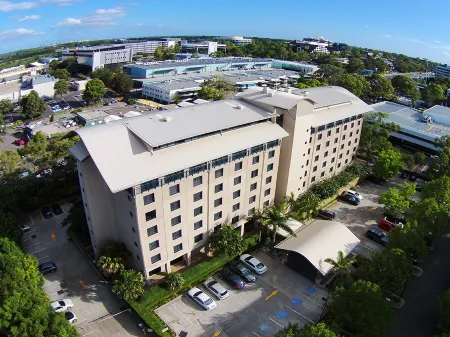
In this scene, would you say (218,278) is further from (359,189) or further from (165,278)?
(359,189)

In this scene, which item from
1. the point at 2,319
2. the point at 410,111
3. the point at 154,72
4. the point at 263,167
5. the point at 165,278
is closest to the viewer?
the point at 2,319

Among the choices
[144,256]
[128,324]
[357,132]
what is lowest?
[128,324]

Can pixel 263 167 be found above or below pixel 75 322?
above

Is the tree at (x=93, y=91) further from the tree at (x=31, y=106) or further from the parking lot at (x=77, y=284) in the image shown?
the parking lot at (x=77, y=284)

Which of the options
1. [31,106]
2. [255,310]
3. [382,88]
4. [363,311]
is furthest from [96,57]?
[363,311]

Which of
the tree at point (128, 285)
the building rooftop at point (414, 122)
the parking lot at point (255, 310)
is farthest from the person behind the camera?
the building rooftop at point (414, 122)

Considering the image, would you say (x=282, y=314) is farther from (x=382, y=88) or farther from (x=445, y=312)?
(x=382, y=88)

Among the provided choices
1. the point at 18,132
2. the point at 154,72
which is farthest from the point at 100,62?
the point at 18,132

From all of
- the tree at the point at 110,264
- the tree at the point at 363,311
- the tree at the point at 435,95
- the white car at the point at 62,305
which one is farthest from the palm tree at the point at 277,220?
the tree at the point at 435,95
